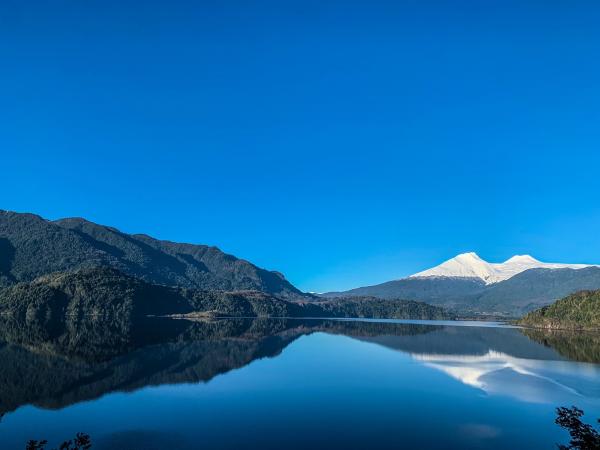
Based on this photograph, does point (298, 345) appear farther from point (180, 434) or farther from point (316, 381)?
point (180, 434)

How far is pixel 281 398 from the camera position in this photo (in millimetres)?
64188

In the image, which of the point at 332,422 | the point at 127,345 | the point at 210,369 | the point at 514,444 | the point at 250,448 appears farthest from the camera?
the point at 127,345

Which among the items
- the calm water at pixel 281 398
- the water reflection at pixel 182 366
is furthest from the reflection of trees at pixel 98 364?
the calm water at pixel 281 398

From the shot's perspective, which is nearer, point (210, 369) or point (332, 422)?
point (332, 422)

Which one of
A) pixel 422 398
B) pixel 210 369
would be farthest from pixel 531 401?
pixel 210 369

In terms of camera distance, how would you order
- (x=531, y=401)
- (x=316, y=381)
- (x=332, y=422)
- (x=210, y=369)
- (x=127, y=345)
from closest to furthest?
(x=332, y=422)
(x=531, y=401)
(x=316, y=381)
(x=210, y=369)
(x=127, y=345)

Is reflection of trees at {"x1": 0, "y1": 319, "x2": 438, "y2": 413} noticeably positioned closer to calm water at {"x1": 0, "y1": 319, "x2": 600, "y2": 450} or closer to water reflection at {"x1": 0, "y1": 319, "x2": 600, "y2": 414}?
water reflection at {"x1": 0, "y1": 319, "x2": 600, "y2": 414}

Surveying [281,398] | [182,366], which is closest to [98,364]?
[182,366]

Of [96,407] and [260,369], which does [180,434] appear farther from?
[260,369]

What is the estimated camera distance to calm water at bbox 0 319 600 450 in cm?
4591

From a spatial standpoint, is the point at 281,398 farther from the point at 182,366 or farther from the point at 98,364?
the point at 98,364

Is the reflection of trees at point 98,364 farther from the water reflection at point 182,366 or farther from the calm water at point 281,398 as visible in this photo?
the calm water at point 281,398

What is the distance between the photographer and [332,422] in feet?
170

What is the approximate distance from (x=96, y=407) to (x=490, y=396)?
5250 cm
